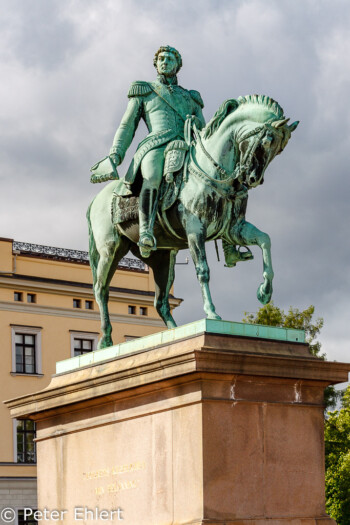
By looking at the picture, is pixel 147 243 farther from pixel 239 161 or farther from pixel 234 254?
pixel 239 161

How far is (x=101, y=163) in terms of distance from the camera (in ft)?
47.4

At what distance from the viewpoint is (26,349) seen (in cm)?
4956

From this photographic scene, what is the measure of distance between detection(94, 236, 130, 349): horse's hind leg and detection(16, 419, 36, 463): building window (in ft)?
109

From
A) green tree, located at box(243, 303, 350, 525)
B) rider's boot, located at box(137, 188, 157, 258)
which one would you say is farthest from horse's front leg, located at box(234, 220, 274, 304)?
green tree, located at box(243, 303, 350, 525)

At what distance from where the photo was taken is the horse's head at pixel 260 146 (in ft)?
42.4

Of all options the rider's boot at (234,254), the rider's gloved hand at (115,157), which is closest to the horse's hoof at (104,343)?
the rider's boot at (234,254)

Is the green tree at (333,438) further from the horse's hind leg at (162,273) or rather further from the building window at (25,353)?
the horse's hind leg at (162,273)

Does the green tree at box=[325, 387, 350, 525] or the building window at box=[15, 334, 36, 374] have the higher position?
the building window at box=[15, 334, 36, 374]

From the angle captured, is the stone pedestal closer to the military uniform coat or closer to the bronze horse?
the bronze horse

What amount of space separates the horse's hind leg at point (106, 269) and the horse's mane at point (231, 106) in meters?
1.83

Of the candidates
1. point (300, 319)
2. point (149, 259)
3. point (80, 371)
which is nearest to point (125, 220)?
point (149, 259)

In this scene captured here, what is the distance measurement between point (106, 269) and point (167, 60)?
249 centimetres

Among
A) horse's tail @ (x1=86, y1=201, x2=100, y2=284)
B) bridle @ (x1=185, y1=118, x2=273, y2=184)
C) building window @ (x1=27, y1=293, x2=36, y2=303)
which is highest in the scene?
building window @ (x1=27, y1=293, x2=36, y2=303)

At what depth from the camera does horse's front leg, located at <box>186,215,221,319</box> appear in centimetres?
1309
